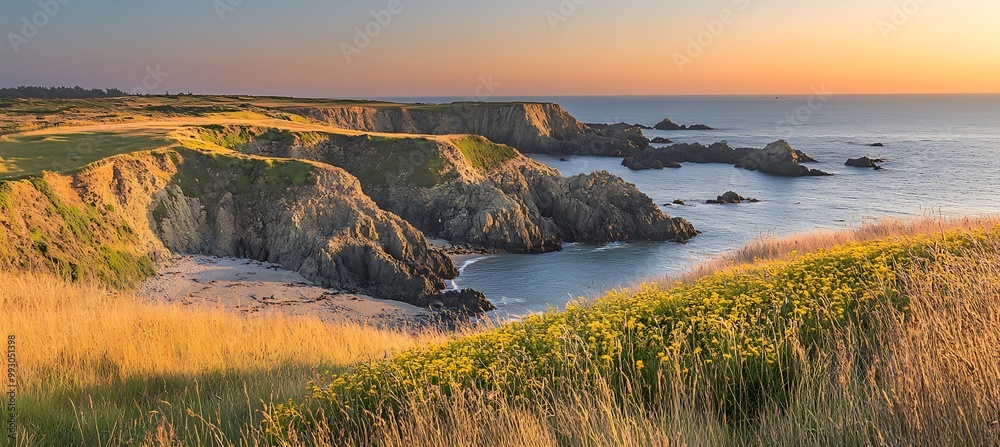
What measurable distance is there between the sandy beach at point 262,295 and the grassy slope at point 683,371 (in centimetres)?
1799

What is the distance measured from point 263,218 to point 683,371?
32.4 meters

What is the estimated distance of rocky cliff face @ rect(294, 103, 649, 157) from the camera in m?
99.4

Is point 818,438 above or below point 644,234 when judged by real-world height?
above

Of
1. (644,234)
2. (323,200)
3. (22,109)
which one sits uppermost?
(22,109)

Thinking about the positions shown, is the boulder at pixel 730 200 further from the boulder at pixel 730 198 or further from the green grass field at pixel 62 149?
the green grass field at pixel 62 149

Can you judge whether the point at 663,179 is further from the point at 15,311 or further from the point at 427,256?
the point at 15,311

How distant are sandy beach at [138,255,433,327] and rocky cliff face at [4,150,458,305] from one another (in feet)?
3.99

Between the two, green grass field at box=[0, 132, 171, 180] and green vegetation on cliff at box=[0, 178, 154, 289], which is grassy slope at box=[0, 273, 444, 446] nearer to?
green vegetation on cliff at box=[0, 178, 154, 289]

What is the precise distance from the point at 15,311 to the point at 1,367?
158 inches

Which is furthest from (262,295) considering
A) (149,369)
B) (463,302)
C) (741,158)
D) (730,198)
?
(741,158)

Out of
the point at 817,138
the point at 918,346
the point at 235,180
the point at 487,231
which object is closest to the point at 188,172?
the point at 235,180

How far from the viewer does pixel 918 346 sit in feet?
18.1

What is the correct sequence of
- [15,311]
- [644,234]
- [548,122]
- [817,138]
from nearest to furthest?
[15,311] → [644,234] → [548,122] → [817,138]

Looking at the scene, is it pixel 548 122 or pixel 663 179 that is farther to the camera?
pixel 548 122
